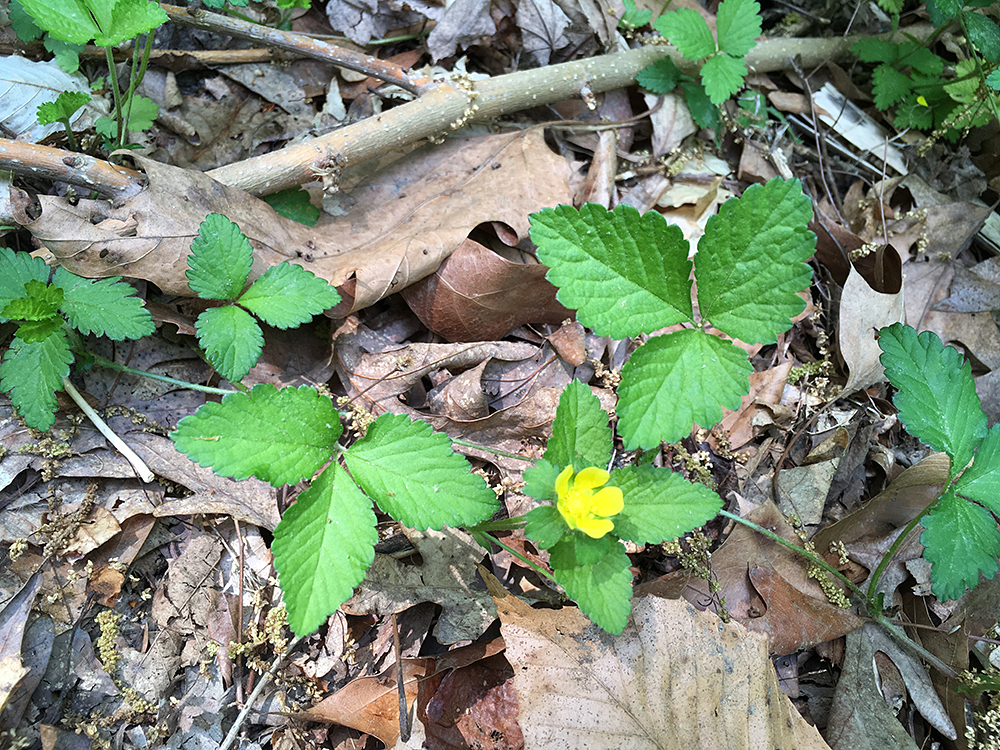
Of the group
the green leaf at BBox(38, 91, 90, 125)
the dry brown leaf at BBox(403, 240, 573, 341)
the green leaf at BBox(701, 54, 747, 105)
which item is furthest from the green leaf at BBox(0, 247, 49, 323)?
the green leaf at BBox(701, 54, 747, 105)

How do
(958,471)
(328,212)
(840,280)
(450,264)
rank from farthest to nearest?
(840,280), (328,212), (450,264), (958,471)

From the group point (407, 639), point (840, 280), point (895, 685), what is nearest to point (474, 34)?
point (840, 280)

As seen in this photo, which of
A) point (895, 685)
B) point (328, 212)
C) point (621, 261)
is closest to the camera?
point (621, 261)

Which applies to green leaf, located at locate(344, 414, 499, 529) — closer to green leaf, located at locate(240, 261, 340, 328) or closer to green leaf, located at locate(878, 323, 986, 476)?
green leaf, located at locate(240, 261, 340, 328)

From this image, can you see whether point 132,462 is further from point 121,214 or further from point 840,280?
point 840,280

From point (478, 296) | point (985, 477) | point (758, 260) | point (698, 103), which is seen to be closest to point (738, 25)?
point (698, 103)

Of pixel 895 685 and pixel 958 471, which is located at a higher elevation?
pixel 958 471

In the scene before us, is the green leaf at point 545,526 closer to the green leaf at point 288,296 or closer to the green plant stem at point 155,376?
the green leaf at point 288,296
